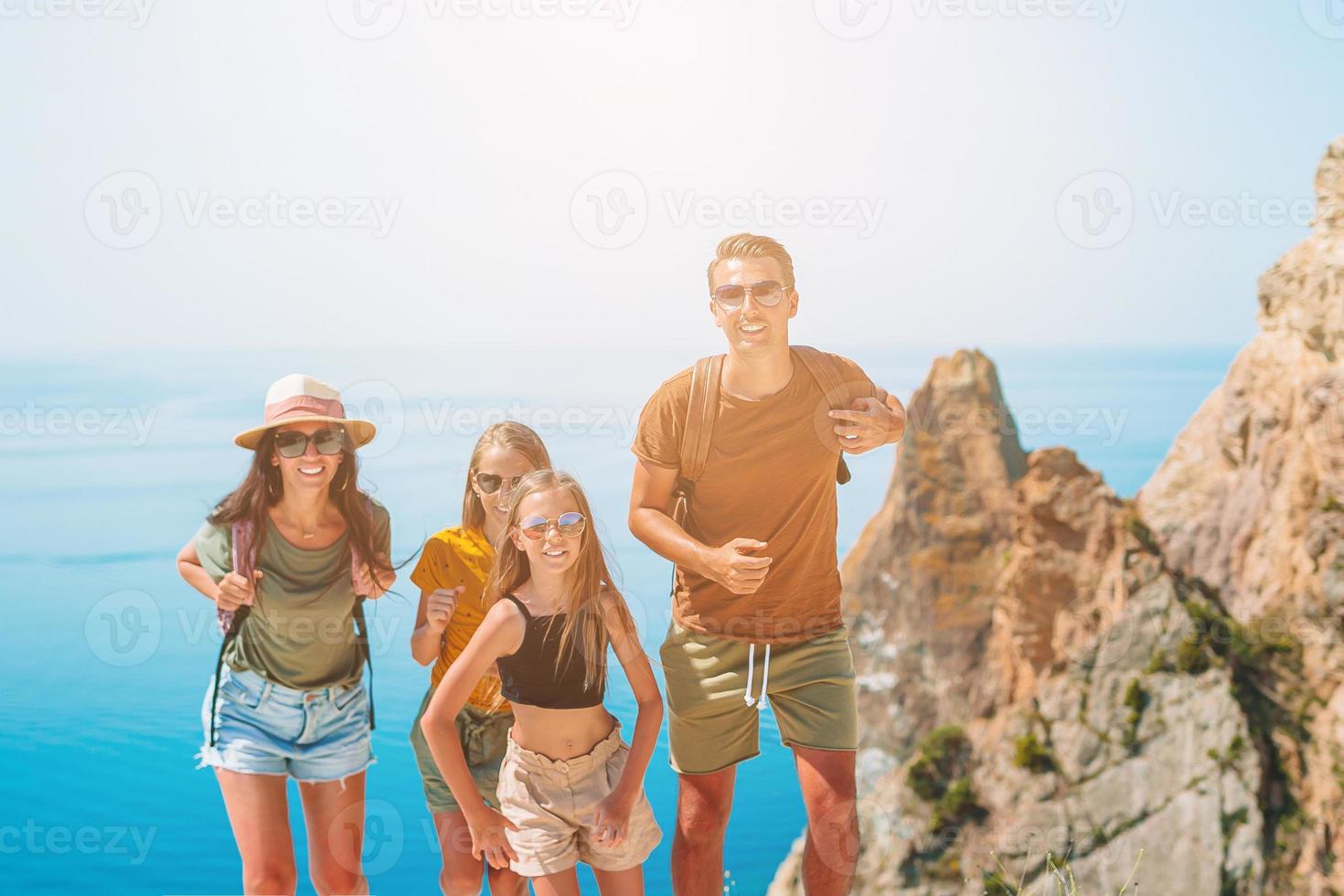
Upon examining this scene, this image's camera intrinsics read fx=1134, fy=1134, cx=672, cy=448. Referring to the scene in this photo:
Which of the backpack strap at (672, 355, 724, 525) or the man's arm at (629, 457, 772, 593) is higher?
the backpack strap at (672, 355, 724, 525)

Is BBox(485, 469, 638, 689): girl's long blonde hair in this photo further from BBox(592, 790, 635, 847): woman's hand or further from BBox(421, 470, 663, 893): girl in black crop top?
BBox(592, 790, 635, 847): woman's hand

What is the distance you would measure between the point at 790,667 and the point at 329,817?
1.83m

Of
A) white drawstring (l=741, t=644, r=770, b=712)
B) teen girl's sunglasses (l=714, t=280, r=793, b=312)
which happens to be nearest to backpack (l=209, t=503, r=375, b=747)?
white drawstring (l=741, t=644, r=770, b=712)

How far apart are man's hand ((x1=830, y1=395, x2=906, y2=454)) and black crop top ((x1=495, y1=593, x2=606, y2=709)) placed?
47.9 inches

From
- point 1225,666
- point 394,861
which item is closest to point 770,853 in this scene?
point 1225,666

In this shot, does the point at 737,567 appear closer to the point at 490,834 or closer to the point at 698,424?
the point at 698,424

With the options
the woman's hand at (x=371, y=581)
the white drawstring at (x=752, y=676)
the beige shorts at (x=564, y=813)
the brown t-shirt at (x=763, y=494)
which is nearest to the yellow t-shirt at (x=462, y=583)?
the woman's hand at (x=371, y=581)

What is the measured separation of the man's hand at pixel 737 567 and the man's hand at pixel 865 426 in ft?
1.75

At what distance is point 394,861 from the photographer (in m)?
4.68

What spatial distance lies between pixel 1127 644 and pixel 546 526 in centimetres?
3797

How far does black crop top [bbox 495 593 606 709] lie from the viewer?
3.93 m

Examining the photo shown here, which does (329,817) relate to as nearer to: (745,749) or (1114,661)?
(745,749)

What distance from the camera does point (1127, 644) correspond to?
38.0m

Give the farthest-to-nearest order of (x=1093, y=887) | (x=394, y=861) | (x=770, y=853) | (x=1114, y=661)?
1. (x=770, y=853)
2. (x=1114, y=661)
3. (x=1093, y=887)
4. (x=394, y=861)
